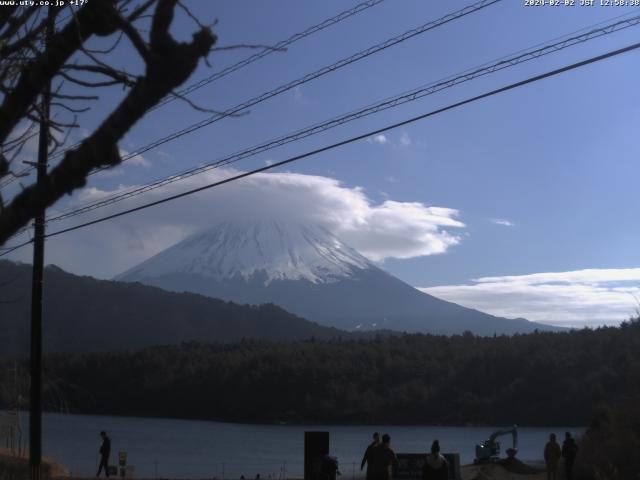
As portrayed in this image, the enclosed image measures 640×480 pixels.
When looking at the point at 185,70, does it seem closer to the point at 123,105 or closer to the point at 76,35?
the point at 123,105

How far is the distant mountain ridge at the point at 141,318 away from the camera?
138m

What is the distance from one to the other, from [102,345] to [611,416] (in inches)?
4743

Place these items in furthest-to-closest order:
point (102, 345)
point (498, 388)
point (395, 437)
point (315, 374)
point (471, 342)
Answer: point (102, 345) → point (471, 342) → point (315, 374) → point (498, 388) → point (395, 437)

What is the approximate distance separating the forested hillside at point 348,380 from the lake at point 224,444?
2.28 metres

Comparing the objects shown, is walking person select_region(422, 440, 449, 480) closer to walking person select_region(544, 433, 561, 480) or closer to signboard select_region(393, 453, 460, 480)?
signboard select_region(393, 453, 460, 480)

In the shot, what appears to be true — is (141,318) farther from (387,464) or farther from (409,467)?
(387,464)

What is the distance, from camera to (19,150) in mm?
6242

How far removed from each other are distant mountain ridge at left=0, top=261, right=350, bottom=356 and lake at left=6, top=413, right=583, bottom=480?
42.4 meters

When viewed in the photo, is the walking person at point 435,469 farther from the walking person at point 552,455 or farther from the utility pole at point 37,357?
the utility pole at point 37,357

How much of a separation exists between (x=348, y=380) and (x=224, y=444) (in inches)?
1061

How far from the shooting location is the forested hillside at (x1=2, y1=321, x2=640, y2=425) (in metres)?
78.2

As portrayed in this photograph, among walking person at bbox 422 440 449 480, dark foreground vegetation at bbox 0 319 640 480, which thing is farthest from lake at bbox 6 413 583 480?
walking person at bbox 422 440 449 480

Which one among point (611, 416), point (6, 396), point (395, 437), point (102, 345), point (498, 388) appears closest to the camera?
point (611, 416)

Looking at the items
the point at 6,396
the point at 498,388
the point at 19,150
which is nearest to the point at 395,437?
the point at 498,388
